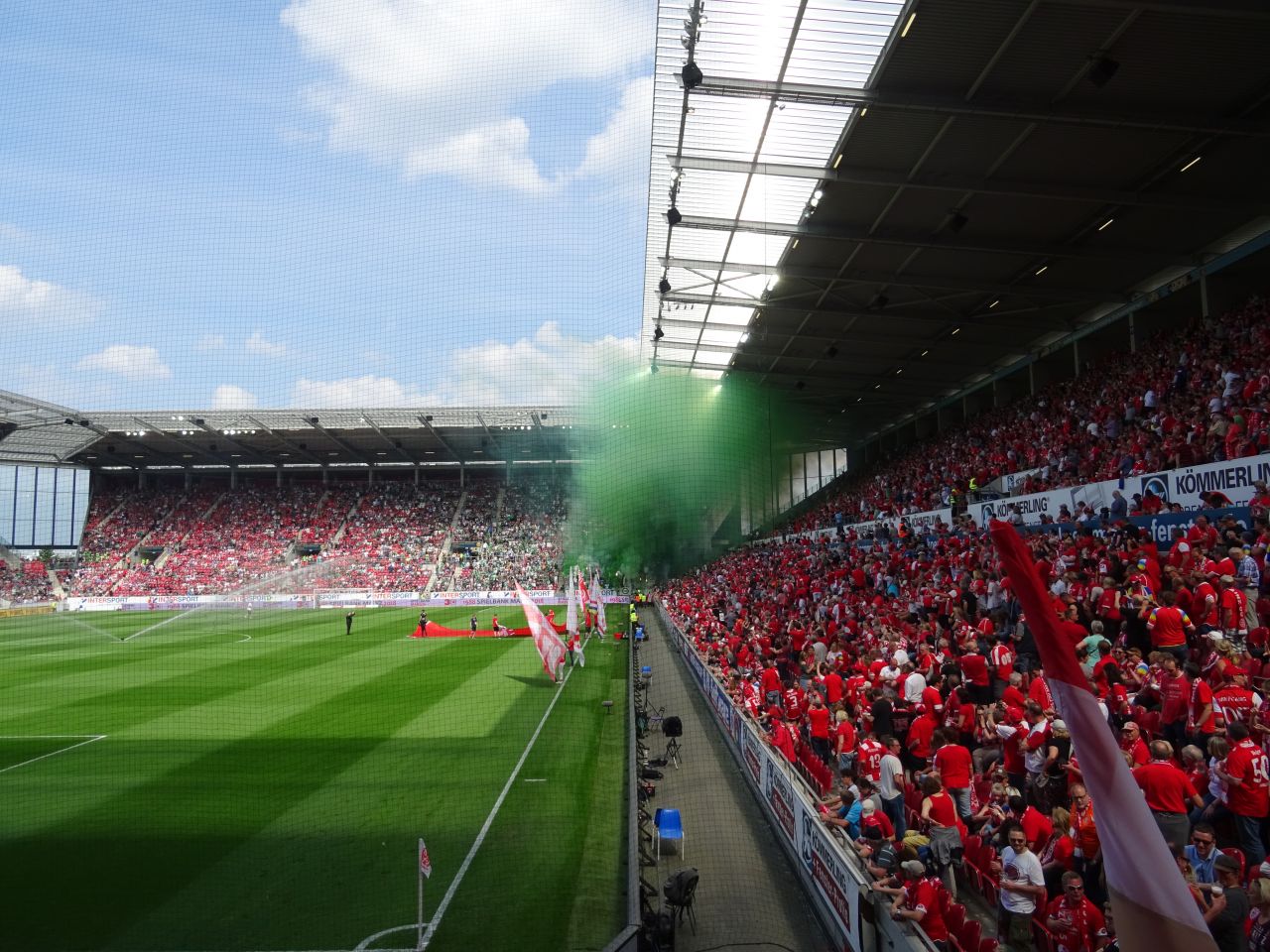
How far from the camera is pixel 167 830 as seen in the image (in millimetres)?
9672

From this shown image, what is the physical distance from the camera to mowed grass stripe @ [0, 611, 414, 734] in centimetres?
1639

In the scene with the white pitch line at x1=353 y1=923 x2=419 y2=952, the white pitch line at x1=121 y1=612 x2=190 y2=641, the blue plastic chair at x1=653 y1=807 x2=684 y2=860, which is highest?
the white pitch line at x1=121 y1=612 x2=190 y2=641

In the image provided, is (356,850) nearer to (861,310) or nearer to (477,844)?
(477,844)

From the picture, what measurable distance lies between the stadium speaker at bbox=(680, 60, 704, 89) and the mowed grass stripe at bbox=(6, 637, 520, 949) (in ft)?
36.0

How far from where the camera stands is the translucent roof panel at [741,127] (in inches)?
416

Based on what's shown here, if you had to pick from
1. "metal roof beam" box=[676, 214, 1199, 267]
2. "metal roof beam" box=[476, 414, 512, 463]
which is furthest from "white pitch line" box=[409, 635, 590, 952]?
"metal roof beam" box=[476, 414, 512, 463]

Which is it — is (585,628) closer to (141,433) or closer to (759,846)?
(759,846)

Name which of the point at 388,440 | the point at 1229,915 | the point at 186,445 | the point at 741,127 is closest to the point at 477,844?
the point at 1229,915

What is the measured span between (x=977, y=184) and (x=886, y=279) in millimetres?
5056

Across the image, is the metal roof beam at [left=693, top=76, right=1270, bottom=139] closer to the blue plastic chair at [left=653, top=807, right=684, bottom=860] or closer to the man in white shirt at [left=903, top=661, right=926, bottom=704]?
the man in white shirt at [left=903, top=661, right=926, bottom=704]

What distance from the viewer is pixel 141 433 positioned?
140 feet

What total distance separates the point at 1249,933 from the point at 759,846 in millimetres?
5063

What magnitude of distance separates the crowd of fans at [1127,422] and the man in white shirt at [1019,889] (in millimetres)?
8966

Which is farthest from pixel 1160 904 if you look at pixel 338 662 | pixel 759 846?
pixel 338 662
